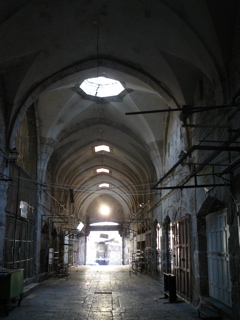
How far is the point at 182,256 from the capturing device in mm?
12172

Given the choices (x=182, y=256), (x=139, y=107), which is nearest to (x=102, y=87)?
(x=139, y=107)

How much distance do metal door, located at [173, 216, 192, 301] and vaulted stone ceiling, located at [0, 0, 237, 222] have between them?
14.1 feet

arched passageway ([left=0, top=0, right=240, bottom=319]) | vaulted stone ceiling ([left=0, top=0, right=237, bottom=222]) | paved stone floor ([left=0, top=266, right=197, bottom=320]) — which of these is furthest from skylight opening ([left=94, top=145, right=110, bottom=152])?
paved stone floor ([left=0, top=266, right=197, bottom=320])

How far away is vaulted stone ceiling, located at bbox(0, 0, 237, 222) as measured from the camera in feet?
28.5

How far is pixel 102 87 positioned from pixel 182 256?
350 inches

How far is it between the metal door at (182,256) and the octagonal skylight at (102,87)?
23.0 ft

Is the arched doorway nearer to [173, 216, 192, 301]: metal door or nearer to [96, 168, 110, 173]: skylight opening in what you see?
[173, 216, 192, 301]: metal door

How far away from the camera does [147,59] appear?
37.7ft

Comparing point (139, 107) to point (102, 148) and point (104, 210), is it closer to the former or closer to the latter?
point (102, 148)

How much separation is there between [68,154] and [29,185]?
6.09 metres

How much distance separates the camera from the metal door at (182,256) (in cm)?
1123

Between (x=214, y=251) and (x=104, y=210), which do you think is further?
(x=104, y=210)

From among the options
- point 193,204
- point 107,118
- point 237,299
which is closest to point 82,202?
point 107,118

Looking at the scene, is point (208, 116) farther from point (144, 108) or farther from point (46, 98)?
point (46, 98)
